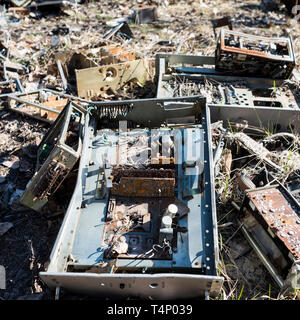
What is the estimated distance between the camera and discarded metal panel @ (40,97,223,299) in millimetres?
2723

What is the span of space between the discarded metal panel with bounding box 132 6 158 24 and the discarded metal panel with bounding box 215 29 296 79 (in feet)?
11.5

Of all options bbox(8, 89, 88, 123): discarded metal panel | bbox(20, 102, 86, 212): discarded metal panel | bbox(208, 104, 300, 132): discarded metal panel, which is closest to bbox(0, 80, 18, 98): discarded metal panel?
bbox(8, 89, 88, 123): discarded metal panel

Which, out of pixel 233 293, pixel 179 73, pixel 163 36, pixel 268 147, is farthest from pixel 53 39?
pixel 233 293

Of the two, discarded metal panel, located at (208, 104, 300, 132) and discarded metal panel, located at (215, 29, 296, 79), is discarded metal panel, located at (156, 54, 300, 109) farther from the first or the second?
discarded metal panel, located at (208, 104, 300, 132)

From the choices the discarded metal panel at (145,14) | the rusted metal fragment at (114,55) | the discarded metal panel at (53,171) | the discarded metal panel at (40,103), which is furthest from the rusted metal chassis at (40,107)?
the discarded metal panel at (145,14)

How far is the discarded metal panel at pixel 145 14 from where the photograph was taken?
8492 millimetres

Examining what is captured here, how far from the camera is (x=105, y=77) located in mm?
5688

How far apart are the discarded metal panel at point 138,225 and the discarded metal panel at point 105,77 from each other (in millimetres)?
1700

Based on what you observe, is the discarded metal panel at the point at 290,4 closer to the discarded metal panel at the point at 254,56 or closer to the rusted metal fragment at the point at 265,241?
the discarded metal panel at the point at 254,56

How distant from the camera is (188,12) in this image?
901cm

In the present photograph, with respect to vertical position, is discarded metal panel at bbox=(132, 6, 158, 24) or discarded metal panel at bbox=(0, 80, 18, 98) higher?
discarded metal panel at bbox=(132, 6, 158, 24)

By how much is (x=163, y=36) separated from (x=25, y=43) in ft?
10.2

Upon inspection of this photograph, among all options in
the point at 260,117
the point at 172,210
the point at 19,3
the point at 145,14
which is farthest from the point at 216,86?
the point at 19,3

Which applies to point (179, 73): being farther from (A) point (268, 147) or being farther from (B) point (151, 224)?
(B) point (151, 224)
